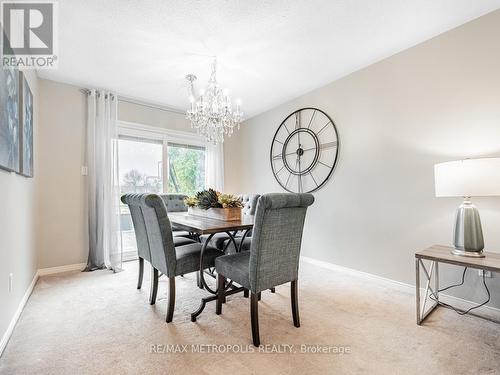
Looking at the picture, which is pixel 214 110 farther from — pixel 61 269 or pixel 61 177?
pixel 61 269

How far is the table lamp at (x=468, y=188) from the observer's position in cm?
156

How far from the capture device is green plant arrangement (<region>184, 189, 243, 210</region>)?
2069mm

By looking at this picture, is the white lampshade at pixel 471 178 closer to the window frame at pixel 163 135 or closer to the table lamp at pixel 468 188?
the table lamp at pixel 468 188

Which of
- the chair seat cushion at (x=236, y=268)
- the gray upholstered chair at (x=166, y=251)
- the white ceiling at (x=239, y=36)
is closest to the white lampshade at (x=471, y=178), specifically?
the white ceiling at (x=239, y=36)

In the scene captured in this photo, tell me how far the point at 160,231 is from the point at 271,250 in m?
0.82

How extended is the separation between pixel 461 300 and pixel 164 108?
4.30 metres

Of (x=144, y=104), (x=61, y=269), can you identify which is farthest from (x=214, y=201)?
(x=144, y=104)

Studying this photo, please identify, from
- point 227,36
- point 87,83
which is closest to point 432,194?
point 227,36

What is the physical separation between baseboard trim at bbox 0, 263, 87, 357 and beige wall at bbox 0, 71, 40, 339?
42mm

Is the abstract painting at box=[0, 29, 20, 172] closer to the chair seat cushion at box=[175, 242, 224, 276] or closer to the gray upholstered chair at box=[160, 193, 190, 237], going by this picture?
the chair seat cushion at box=[175, 242, 224, 276]

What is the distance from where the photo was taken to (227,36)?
2.17 metres

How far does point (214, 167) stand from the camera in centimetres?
430

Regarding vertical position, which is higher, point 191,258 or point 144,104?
point 144,104

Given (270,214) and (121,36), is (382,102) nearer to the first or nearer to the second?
(270,214)
